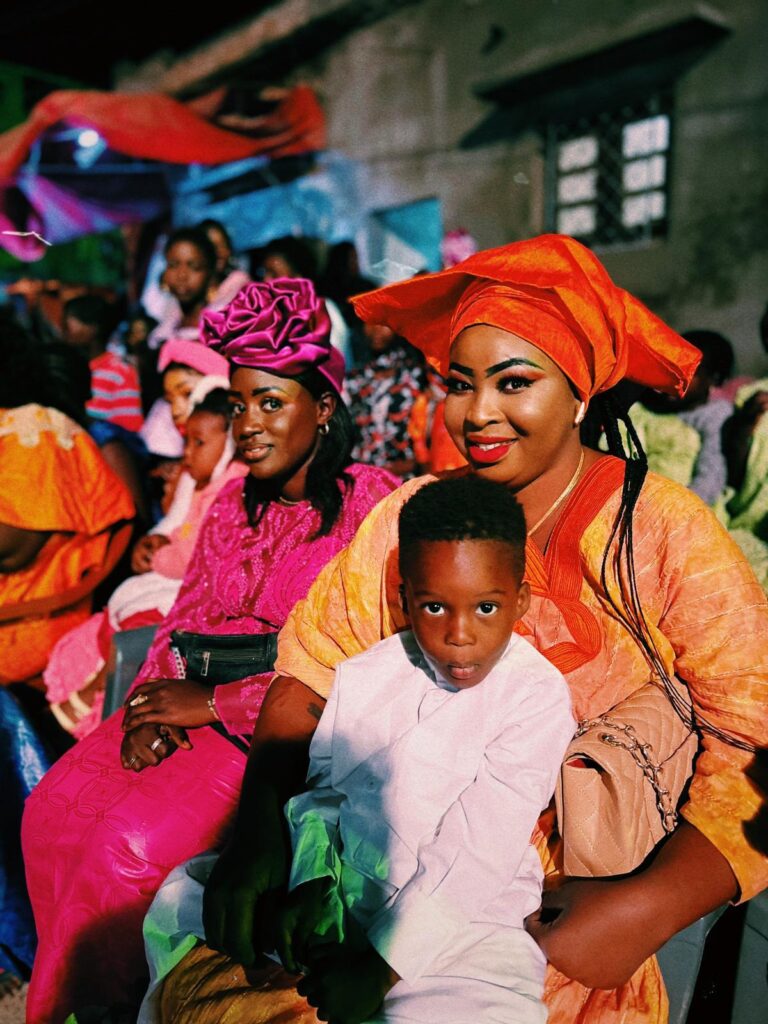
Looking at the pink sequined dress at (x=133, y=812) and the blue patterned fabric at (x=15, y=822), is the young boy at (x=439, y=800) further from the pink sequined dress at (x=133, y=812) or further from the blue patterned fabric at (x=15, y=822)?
the blue patterned fabric at (x=15, y=822)

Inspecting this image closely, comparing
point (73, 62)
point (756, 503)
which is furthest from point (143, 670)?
point (73, 62)

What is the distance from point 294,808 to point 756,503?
2.66m

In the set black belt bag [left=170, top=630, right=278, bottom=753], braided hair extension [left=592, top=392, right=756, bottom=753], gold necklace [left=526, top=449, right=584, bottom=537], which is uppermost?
gold necklace [left=526, top=449, right=584, bottom=537]

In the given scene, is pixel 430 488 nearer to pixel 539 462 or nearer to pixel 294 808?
pixel 539 462

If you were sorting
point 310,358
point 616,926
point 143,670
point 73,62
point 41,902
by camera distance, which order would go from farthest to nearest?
point 73,62 < point 143,670 < point 310,358 < point 41,902 < point 616,926

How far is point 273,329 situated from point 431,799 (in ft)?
4.81

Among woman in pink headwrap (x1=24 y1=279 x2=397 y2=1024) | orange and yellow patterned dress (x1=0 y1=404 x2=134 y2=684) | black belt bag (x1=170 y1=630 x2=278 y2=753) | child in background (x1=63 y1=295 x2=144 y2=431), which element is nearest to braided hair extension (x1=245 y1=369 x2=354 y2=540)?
woman in pink headwrap (x1=24 y1=279 x2=397 y2=1024)

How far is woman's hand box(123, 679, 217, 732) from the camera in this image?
2354 millimetres

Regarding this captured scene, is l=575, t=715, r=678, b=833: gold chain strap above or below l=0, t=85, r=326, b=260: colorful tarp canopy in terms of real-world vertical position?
below

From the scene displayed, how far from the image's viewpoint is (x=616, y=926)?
1511mm

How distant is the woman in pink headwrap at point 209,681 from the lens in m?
2.18

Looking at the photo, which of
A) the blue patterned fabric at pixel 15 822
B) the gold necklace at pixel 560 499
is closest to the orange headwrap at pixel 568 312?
the gold necklace at pixel 560 499

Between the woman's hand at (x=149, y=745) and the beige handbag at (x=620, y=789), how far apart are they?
1185 mm

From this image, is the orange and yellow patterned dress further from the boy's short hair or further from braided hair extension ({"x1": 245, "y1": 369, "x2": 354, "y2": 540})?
the boy's short hair
